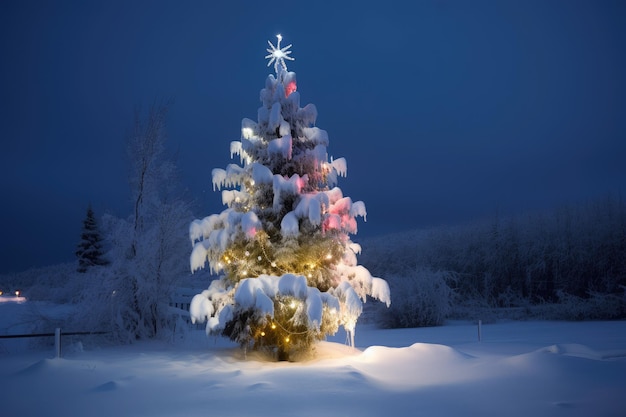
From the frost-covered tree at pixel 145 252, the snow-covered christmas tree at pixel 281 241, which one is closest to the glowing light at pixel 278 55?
the snow-covered christmas tree at pixel 281 241

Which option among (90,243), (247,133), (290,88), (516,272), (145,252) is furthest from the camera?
(90,243)

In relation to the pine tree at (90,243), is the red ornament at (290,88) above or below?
above

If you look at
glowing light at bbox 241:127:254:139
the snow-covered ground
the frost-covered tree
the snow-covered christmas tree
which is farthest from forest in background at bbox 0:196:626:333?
the snow-covered ground

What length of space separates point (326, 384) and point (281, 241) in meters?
3.12

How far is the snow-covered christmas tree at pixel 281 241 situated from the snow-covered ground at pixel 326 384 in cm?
75

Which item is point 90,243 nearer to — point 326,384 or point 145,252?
point 145,252

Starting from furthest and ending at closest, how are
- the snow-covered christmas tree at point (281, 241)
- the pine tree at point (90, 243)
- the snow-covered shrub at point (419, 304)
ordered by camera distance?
1. the pine tree at point (90, 243)
2. the snow-covered shrub at point (419, 304)
3. the snow-covered christmas tree at point (281, 241)

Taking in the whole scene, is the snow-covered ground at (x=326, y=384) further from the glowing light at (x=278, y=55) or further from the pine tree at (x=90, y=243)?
the pine tree at (x=90, y=243)

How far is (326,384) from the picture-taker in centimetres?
650

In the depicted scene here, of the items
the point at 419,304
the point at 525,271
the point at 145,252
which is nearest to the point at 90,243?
the point at 145,252

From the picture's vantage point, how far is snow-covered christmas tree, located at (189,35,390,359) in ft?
27.2

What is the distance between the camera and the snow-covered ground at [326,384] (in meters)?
5.39

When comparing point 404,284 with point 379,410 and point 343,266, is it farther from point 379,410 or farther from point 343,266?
point 379,410

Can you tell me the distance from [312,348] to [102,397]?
160 inches
